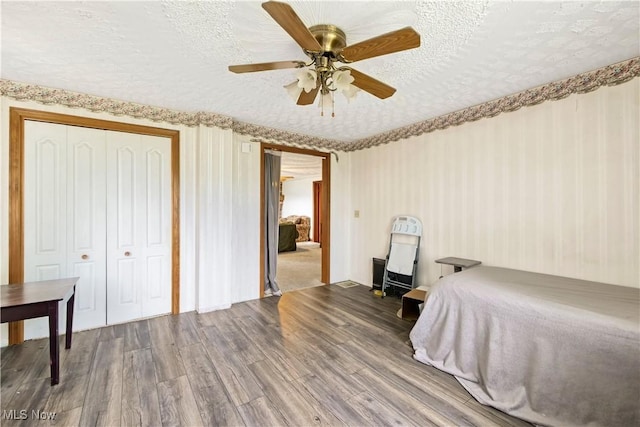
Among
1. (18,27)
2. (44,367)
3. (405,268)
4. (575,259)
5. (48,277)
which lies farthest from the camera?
(405,268)

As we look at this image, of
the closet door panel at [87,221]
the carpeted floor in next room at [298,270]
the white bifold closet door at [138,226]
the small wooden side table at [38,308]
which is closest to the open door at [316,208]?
the carpeted floor in next room at [298,270]

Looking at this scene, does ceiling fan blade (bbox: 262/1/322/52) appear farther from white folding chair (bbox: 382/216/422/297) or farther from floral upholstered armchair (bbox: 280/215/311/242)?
floral upholstered armchair (bbox: 280/215/311/242)

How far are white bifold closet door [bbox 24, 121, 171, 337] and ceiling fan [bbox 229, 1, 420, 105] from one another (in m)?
2.09

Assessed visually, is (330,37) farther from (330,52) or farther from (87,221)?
(87,221)

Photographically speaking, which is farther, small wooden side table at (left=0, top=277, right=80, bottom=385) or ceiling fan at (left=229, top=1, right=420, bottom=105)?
small wooden side table at (left=0, top=277, right=80, bottom=385)

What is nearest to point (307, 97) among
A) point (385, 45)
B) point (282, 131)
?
point (385, 45)

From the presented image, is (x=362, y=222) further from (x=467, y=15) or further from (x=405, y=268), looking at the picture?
(x=467, y=15)

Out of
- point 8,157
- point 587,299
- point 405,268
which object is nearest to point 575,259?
point 587,299

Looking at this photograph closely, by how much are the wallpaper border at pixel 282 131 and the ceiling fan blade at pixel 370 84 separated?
1546mm

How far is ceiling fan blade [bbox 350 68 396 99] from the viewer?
1796 millimetres

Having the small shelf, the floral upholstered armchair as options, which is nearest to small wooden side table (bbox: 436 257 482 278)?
the small shelf

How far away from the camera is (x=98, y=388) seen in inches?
76.0

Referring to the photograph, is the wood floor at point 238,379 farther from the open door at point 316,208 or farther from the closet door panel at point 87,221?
the open door at point 316,208

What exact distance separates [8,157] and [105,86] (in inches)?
42.2
